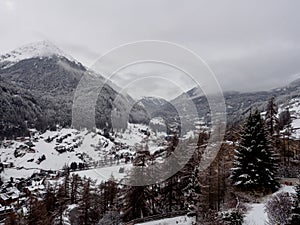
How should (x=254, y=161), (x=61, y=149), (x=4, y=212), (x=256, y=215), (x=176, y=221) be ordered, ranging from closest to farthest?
(x=256, y=215) < (x=176, y=221) < (x=254, y=161) < (x=4, y=212) < (x=61, y=149)

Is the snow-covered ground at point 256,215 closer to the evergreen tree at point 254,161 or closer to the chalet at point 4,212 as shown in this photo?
the evergreen tree at point 254,161

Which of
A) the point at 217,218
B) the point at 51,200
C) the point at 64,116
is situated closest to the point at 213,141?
the point at 217,218

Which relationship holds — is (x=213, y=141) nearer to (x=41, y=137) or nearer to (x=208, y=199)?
(x=208, y=199)

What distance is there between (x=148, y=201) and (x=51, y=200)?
56.6 ft

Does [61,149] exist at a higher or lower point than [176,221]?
higher

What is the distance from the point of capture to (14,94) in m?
151

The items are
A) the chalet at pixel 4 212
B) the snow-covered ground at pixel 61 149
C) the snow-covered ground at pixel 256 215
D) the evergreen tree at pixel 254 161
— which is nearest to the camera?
the snow-covered ground at pixel 256 215

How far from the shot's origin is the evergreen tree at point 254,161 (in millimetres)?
16969

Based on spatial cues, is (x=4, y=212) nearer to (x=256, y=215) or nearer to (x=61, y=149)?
(x=256, y=215)

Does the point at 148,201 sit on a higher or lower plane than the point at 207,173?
lower

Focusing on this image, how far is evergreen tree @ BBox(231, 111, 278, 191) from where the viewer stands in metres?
17.0

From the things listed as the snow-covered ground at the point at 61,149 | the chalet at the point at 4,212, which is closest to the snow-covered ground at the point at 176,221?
the chalet at the point at 4,212

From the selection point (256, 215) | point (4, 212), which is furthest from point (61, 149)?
point (256, 215)

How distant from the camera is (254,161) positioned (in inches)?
682
